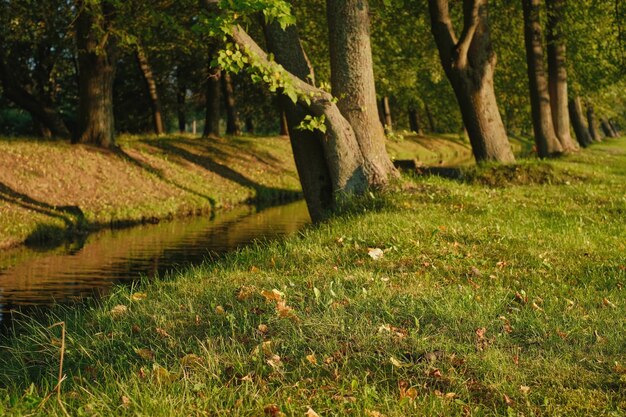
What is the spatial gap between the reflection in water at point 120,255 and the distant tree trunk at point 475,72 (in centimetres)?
523

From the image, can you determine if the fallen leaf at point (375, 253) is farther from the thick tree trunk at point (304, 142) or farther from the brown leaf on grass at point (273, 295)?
the thick tree trunk at point (304, 142)

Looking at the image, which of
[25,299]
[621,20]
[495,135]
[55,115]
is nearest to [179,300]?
[25,299]

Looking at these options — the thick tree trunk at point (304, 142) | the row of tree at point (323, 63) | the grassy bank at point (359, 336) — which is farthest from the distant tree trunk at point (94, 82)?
the grassy bank at point (359, 336)

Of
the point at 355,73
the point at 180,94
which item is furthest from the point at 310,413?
the point at 180,94

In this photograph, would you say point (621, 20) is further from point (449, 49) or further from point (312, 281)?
point (312, 281)

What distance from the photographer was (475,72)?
62.0 feet

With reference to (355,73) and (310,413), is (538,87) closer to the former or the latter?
(355,73)

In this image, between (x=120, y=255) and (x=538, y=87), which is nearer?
(x=120, y=255)

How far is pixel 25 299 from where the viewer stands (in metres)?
11.4

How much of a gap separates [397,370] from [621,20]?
18153mm

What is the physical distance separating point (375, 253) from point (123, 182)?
15667 mm

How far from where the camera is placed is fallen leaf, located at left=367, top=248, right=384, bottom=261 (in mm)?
8852

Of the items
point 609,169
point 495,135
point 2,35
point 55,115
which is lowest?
point 609,169

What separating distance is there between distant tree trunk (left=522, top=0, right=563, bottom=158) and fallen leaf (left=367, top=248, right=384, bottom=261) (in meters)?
17.4
